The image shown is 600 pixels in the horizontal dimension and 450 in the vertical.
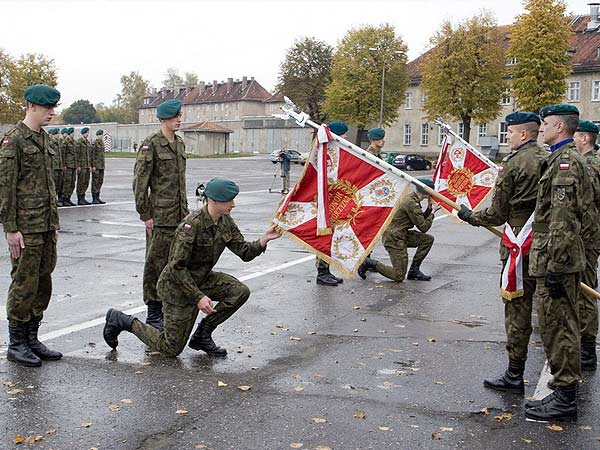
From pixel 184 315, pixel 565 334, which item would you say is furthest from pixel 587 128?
pixel 184 315

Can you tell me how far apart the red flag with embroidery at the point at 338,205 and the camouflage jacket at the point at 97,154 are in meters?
16.6

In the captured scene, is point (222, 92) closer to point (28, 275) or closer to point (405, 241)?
point (405, 241)

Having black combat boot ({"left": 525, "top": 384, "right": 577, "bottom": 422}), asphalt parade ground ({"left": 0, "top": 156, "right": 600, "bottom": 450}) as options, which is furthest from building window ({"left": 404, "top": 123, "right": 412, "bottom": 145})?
black combat boot ({"left": 525, "top": 384, "right": 577, "bottom": 422})

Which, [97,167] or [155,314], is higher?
[97,167]

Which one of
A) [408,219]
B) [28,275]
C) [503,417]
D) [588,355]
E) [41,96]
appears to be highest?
[41,96]

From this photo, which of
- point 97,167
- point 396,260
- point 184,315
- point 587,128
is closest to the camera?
point 184,315

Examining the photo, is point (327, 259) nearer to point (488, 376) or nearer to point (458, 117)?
point (488, 376)

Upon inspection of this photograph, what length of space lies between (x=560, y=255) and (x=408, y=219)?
6146 millimetres

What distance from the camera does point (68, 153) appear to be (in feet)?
74.2

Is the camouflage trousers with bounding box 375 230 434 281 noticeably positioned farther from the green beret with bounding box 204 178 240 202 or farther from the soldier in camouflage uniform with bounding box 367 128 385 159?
the green beret with bounding box 204 178 240 202

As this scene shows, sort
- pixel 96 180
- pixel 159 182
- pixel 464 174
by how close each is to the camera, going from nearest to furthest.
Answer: pixel 159 182 < pixel 464 174 < pixel 96 180

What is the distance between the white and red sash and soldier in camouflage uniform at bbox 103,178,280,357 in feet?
7.26

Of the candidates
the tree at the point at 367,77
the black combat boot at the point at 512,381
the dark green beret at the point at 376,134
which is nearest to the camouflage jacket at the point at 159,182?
the black combat boot at the point at 512,381

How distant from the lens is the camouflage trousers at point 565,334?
231 inches
